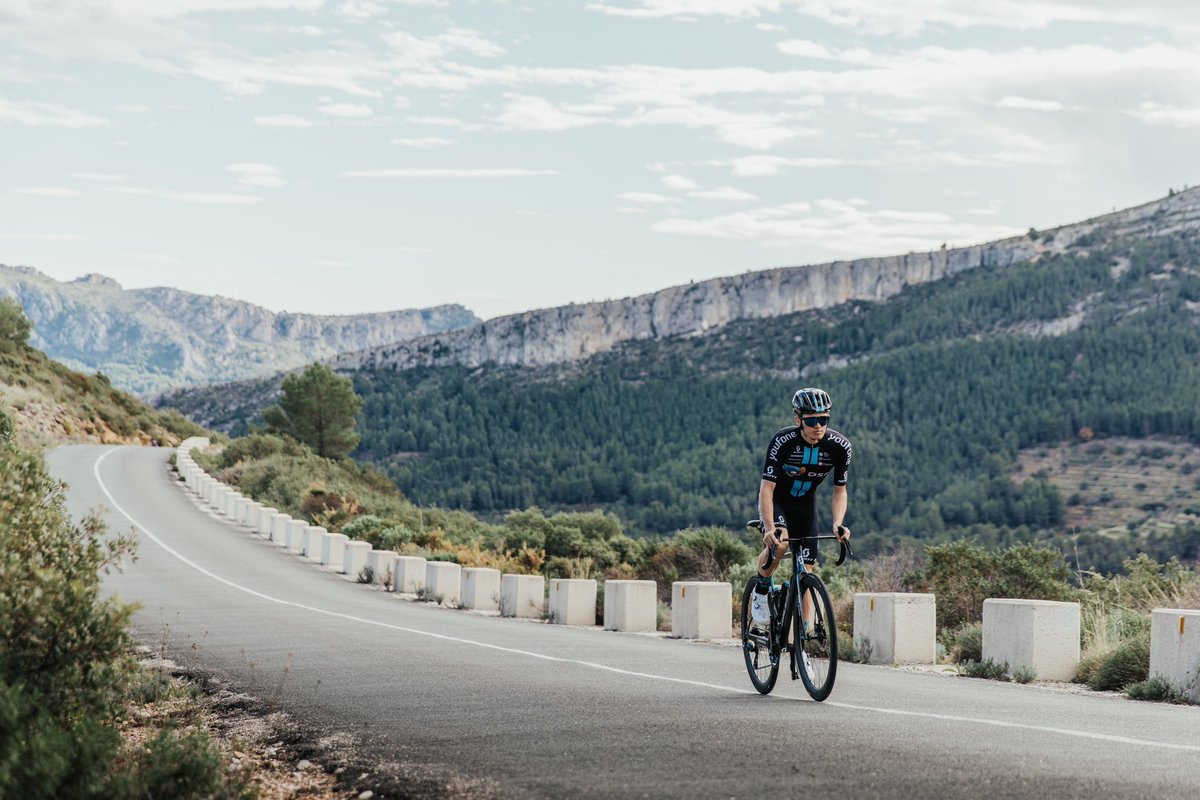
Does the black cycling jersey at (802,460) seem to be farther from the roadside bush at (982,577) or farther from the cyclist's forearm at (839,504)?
the roadside bush at (982,577)

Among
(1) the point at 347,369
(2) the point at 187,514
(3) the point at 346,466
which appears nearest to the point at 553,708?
(2) the point at 187,514

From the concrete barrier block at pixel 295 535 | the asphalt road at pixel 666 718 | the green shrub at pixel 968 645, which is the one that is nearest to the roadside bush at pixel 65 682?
the asphalt road at pixel 666 718

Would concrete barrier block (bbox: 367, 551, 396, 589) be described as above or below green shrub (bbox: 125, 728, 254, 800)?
below

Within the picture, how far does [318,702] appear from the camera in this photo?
10969 millimetres

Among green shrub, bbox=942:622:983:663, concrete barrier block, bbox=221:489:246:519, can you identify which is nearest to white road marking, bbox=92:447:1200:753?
green shrub, bbox=942:622:983:663

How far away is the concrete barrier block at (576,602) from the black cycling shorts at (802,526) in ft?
38.4

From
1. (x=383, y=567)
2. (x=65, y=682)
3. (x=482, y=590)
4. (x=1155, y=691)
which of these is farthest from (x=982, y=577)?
(x=383, y=567)

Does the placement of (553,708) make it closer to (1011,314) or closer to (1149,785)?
(1149,785)

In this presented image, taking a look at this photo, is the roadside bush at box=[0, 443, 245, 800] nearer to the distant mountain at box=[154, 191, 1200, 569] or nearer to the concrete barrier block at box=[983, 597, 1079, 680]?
the concrete barrier block at box=[983, 597, 1079, 680]

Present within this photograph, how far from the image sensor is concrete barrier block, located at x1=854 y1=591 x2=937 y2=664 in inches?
584

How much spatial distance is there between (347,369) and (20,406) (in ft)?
387

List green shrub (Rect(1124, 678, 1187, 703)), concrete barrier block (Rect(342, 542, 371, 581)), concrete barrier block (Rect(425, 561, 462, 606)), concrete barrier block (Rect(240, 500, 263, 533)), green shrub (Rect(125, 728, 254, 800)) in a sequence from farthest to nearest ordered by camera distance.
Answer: concrete barrier block (Rect(240, 500, 263, 533))
concrete barrier block (Rect(342, 542, 371, 581))
concrete barrier block (Rect(425, 561, 462, 606))
green shrub (Rect(1124, 678, 1187, 703))
green shrub (Rect(125, 728, 254, 800))

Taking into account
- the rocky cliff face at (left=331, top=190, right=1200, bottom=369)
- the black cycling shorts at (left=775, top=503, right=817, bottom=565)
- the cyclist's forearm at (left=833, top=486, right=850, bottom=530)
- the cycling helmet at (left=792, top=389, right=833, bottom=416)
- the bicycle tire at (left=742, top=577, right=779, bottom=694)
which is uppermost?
the rocky cliff face at (left=331, top=190, right=1200, bottom=369)

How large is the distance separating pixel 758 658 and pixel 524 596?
12.5 metres
